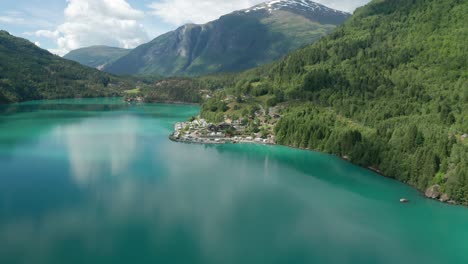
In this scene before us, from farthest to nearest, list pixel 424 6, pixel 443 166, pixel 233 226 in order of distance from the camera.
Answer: pixel 424 6, pixel 443 166, pixel 233 226

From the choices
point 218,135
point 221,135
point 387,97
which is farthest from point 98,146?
point 387,97

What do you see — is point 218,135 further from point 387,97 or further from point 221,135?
point 387,97

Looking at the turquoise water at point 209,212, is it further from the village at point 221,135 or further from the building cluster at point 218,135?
the building cluster at point 218,135

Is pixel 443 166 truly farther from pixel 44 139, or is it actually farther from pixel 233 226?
pixel 44 139

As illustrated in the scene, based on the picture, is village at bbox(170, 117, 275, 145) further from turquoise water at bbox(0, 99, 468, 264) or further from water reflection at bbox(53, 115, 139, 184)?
turquoise water at bbox(0, 99, 468, 264)

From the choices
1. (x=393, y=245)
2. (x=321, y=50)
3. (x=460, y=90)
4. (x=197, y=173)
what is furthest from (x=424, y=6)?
(x=393, y=245)

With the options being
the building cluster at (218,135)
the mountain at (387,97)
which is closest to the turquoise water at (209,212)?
the mountain at (387,97)

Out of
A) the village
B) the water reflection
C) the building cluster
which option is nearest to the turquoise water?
the water reflection
